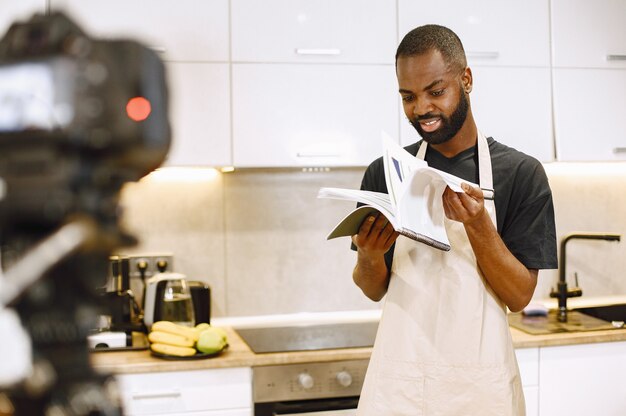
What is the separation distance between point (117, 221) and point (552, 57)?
262 centimetres

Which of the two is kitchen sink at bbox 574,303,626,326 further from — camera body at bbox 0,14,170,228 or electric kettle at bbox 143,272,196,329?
camera body at bbox 0,14,170,228

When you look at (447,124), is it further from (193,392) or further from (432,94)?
(193,392)

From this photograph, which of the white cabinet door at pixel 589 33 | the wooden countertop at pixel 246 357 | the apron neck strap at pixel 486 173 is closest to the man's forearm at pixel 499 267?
the apron neck strap at pixel 486 173

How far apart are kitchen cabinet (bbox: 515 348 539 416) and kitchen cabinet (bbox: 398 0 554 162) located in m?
0.72

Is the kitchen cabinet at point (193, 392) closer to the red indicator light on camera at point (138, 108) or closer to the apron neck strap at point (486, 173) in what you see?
the apron neck strap at point (486, 173)

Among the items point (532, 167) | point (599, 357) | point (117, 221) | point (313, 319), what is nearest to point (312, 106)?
point (313, 319)

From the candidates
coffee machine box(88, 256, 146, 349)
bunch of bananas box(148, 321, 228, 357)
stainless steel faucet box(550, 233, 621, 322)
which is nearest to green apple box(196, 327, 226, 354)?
bunch of bananas box(148, 321, 228, 357)

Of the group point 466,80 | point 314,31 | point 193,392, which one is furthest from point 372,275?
point 314,31

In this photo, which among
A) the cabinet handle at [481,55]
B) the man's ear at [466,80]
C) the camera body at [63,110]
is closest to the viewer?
the camera body at [63,110]

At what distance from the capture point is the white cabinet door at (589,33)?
2.69 metres

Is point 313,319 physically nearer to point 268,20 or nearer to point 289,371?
point 289,371

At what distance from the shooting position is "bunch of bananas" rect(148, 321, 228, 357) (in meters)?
2.16

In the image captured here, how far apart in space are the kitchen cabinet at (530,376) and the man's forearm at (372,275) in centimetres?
95

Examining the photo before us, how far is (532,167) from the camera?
5.17 ft
